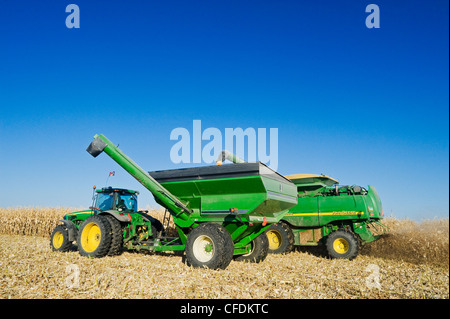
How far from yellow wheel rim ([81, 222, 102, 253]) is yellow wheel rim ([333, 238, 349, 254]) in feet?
24.4

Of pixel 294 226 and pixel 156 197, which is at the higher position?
pixel 156 197

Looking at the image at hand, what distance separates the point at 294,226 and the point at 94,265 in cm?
715

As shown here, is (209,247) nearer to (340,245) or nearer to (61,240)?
(340,245)

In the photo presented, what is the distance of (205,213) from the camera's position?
8086 millimetres

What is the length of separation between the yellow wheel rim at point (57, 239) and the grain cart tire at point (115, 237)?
2777 mm

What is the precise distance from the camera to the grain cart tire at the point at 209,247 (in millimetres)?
7230

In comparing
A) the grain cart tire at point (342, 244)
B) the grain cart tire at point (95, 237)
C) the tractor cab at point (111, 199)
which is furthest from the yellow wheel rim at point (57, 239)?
the grain cart tire at point (342, 244)

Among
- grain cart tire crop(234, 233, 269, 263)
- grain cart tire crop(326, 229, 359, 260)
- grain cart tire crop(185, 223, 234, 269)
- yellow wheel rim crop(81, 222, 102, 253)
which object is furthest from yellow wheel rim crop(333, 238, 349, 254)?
yellow wheel rim crop(81, 222, 102, 253)

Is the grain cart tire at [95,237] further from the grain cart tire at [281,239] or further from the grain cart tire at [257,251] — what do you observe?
the grain cart tire at [281,239]

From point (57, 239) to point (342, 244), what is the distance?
31.1 feet

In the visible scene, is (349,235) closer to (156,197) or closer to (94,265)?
(156,197)
